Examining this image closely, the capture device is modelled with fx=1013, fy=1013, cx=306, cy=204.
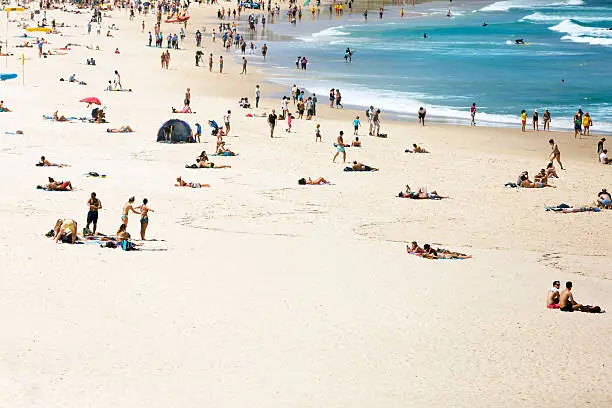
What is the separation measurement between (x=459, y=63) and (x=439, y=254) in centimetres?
3886

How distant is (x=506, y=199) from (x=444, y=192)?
1.58 metres

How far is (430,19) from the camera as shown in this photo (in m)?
87.1

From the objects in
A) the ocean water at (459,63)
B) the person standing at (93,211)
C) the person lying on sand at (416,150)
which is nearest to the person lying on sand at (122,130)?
the person lying on sand at (416,150)

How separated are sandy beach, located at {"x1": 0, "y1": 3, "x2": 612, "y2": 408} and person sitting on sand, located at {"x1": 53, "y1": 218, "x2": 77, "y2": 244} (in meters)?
0.34

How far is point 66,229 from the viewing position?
60.7ft

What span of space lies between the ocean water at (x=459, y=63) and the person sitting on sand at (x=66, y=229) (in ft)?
72.8

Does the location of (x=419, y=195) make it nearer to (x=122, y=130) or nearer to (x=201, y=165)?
(x=201, y=165)

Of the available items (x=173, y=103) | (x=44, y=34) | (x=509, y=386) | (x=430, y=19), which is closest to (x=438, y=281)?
(x=509, y=386)

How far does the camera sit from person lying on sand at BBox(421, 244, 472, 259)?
19.1 m

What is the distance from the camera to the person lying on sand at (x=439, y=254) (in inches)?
750

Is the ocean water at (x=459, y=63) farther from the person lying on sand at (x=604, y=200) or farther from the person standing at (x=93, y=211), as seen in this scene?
the person standing at (x=93, y=211)

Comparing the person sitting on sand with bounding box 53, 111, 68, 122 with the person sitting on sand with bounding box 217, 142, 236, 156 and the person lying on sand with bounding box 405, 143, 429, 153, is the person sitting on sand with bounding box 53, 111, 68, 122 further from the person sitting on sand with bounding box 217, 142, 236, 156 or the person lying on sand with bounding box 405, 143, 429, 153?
the person lying on sand with bounding box 405, 143, 429, 153

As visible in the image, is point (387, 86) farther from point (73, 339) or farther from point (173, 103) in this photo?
point (73, 339)

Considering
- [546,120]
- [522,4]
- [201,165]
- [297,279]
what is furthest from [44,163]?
[522,4]
